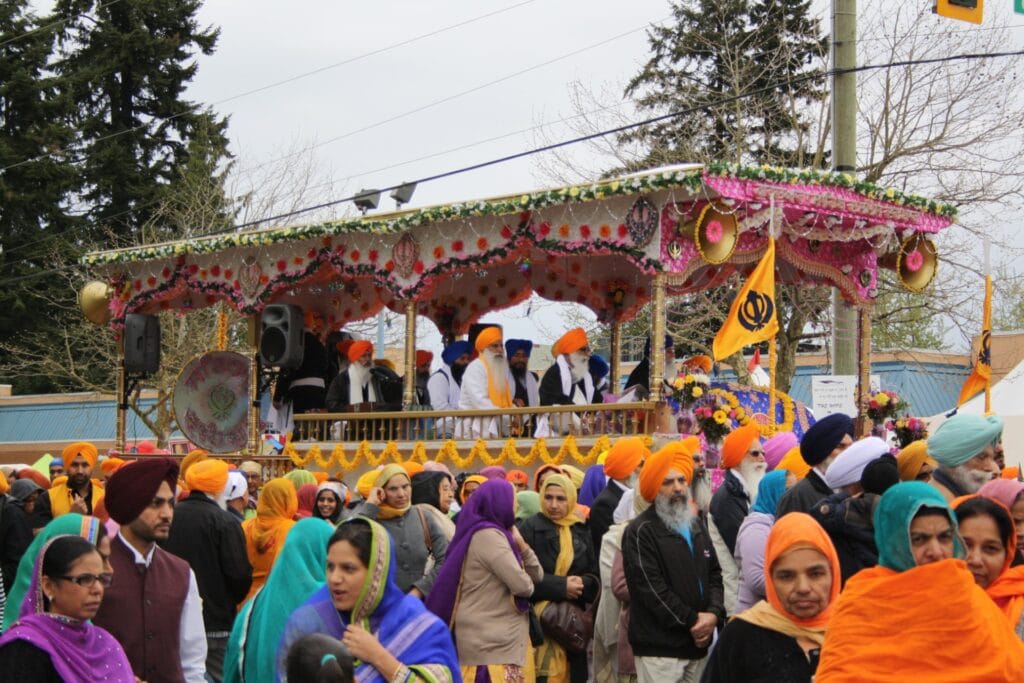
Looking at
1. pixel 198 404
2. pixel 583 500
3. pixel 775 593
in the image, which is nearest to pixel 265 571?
pixel 583 500

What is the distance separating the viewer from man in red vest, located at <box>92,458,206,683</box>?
6.66m

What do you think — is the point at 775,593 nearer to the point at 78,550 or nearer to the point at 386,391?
the point at 78,550

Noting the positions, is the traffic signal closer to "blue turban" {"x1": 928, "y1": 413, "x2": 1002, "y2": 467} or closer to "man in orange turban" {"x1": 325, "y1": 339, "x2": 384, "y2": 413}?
"blue turban" {"x1": 928, "y1": 413, "x2": 1002, "y2": 467}

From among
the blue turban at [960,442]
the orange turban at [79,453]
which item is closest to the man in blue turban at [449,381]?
the orange turban at [79,453]

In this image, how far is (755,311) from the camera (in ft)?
52.2

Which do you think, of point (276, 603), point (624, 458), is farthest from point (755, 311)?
point (276, 603)

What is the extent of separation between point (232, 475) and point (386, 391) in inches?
380

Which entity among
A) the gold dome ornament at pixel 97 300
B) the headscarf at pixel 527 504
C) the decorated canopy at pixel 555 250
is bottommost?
the headscarf at pixel 527 504

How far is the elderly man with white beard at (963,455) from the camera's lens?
7.91m

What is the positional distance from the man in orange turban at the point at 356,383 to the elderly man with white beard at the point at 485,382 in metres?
2.13

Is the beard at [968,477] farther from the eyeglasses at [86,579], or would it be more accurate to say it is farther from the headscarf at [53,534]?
the eyeglasses at [86,579]

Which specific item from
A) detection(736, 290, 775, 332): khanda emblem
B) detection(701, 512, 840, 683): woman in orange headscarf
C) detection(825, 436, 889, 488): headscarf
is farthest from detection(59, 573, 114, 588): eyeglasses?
detection(736, 290, 775, 332): khanda emblem

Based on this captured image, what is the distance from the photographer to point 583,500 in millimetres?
11812

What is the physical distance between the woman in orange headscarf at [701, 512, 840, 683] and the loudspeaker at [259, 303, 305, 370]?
15.0 metres
